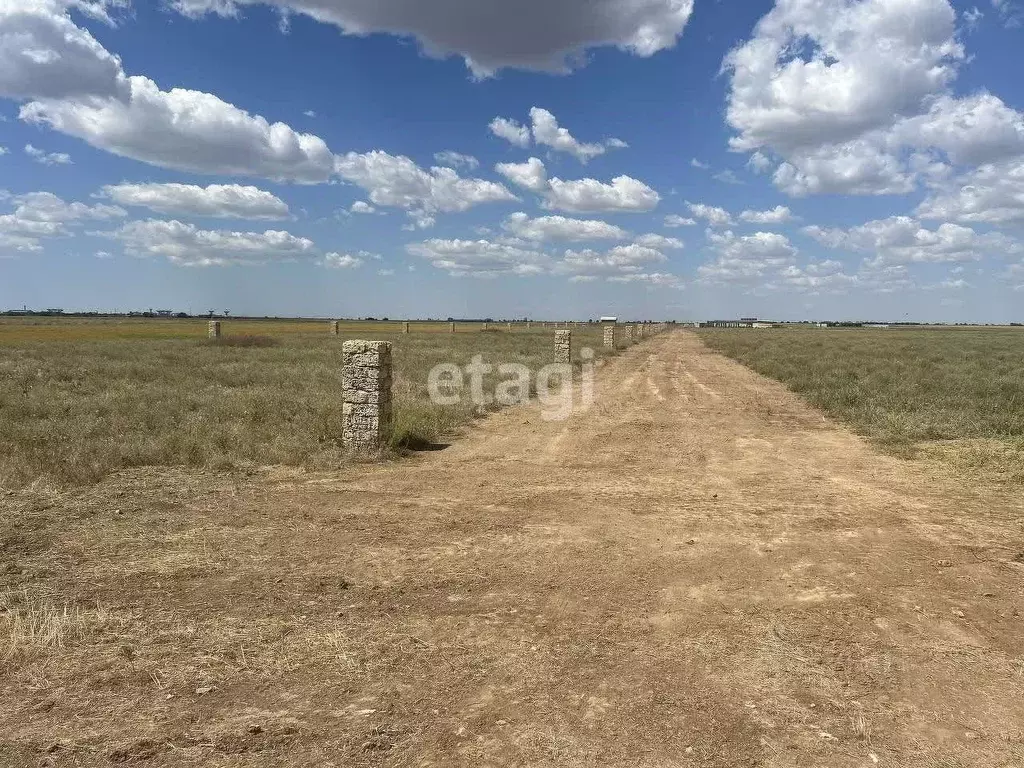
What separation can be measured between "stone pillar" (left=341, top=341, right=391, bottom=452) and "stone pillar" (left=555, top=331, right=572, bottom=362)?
1850 cm

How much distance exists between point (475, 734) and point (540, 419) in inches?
402

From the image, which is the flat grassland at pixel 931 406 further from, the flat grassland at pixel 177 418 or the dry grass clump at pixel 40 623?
the dry grass clump at pixel 40 623

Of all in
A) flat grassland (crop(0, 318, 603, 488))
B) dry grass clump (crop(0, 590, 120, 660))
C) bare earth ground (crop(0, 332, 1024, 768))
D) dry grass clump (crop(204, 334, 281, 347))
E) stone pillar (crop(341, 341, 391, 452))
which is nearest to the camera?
bare earth ground (crop(0, 332, 1024, 768))

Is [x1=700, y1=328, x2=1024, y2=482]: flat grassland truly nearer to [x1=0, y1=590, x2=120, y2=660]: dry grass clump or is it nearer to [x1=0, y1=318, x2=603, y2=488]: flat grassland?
[x1=0, y1=318, x2=603, y2=488]: flat grassland

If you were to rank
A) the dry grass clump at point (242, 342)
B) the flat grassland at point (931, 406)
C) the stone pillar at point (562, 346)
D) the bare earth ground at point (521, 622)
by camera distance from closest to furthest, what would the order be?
the bare earth ground at point (521, 622) → the flat grassland at point (931, 406) → the stone pillar at point (562, 346) → the dry grass clump at point (242, 342)

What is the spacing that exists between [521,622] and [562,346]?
24062 millimetres

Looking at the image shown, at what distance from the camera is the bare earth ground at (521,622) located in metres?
3.05

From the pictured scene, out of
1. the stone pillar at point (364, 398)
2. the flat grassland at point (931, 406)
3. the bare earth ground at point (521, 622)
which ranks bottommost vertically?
the bare earth ground at point (521, 622)

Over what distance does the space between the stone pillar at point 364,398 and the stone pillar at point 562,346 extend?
729 inches

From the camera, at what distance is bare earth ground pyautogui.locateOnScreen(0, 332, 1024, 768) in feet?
10.0

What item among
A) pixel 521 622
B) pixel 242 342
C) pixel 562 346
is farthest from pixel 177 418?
pixel 242 342

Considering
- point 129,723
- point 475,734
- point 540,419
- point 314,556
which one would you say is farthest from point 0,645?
point 540,419

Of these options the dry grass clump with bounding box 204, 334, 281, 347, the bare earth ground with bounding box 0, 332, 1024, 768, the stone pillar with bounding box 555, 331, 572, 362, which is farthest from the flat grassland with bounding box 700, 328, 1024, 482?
the dry grass clump with bounding box 204, 334, 281, 347

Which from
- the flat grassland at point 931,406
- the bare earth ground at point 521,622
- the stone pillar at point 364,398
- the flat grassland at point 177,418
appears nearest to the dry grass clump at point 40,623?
the bare earth ground at point 521,622
